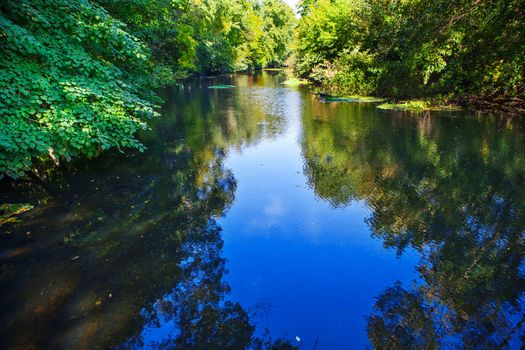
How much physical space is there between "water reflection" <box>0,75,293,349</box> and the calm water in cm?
3

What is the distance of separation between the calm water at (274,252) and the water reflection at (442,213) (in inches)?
1.2

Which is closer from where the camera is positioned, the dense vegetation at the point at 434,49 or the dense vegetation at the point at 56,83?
the dense vegetation at the point at 56,83

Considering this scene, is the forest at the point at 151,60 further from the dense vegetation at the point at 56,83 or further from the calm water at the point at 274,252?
the calm water at the point at 274,252

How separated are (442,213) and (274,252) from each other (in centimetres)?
395

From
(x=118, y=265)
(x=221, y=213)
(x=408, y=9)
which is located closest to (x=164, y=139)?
(x=221, y=213)

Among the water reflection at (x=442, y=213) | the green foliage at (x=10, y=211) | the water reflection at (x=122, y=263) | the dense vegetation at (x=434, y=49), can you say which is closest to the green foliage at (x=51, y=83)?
the green foliage at (x=10, y=211)

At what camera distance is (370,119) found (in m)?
18.0

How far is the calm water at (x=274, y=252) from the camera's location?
4.51 metres

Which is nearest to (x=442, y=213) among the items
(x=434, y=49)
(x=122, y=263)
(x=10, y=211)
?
(x=122, y=263)

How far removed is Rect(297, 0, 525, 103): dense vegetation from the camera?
16.4 meters

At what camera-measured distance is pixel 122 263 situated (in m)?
5.95

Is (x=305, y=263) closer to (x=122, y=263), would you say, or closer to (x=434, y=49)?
(x=122, y=263)

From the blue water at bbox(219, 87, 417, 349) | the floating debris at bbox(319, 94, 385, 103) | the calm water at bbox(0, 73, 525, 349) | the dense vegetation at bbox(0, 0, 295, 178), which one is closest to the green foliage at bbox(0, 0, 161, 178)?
the dense vegetation at bbox(0, 0, 295, 178)

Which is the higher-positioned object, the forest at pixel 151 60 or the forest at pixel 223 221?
the forest at pixel 151 60
